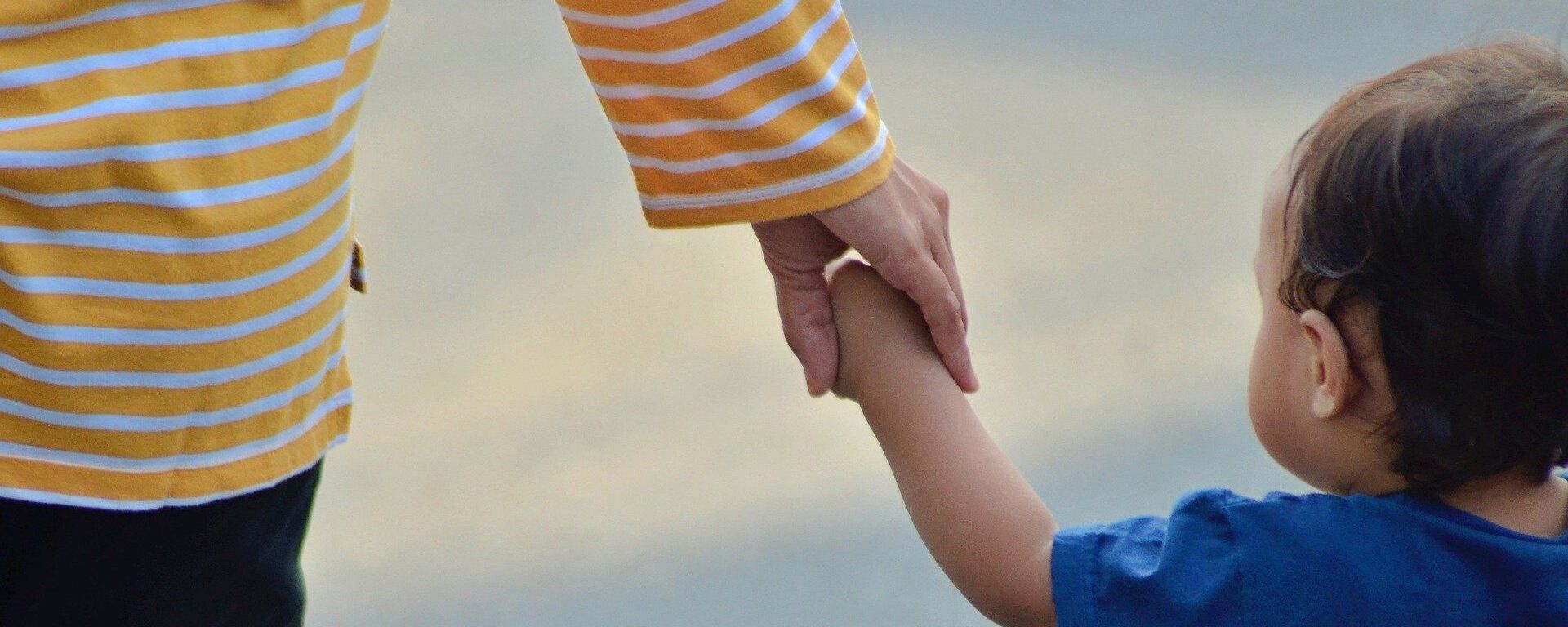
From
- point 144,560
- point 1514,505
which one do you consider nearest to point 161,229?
point 144,560

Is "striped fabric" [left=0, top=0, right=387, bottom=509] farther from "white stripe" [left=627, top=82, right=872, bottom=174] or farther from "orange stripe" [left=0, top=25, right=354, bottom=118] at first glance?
"white stripe" [left=627, top=82, right=872, bottom=174]

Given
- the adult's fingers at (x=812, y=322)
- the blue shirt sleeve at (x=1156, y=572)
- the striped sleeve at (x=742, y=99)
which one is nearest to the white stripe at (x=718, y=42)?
the striped sleeve at (x=742, y=99)

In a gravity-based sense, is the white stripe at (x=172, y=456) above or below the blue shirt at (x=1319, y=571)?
above

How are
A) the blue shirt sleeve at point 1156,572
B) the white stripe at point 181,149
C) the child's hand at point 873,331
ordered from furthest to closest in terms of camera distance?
the child's hand at point 873,331 < the blue shirt sleeve at point 1156,572 < the white stripe at point 181,149

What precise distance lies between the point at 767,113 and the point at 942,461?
0.15 metres

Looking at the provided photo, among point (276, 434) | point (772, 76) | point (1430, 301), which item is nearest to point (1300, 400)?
point (1430, 301)

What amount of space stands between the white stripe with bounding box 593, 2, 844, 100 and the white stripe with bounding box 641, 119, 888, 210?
0.04m

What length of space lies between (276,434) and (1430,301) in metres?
0.39

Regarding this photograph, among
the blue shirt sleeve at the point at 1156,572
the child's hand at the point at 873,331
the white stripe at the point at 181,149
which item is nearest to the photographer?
the white stripe at the point at 181,149

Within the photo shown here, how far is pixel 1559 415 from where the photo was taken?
518 mm

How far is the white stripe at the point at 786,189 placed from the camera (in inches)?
22.5

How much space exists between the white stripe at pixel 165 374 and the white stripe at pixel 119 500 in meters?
0.03

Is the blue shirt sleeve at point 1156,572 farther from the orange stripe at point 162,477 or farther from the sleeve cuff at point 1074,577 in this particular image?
the orange stripe at point 162,477

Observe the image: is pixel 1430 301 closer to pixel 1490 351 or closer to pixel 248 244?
pixel 1490 351
